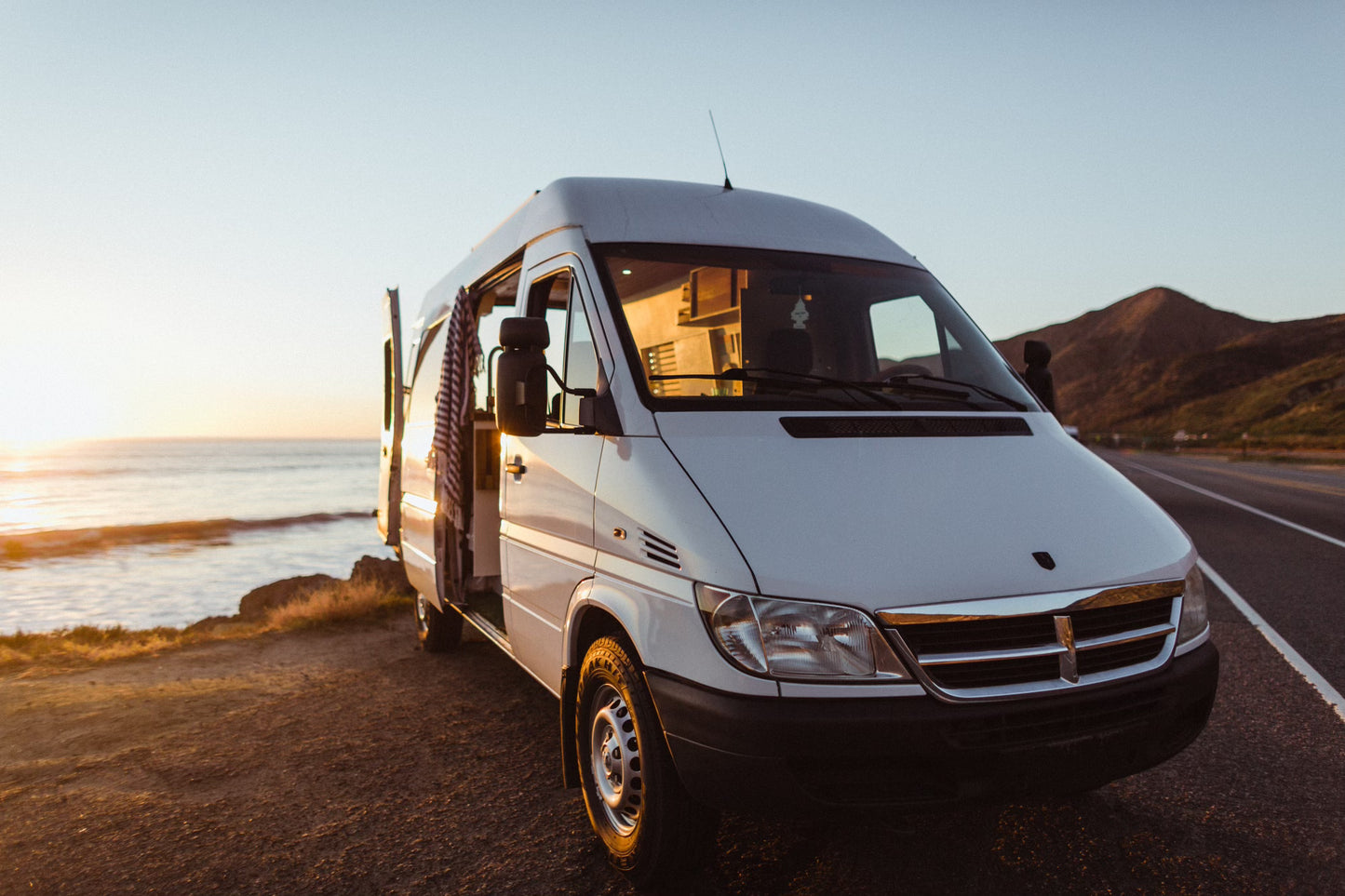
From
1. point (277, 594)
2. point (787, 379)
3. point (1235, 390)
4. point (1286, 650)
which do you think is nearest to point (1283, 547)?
point (1286, 650)

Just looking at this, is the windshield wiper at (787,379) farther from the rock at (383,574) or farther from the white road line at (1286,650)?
the rock at (383,574)

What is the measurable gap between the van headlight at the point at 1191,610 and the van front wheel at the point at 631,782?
165 centimetres

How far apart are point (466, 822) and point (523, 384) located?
1.74 metres

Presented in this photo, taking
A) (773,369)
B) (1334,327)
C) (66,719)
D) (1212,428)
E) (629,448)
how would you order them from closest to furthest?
1. (629,448)
2. (773,369)
3. (66,719)
4. (1212,428)
5. (1334,327)

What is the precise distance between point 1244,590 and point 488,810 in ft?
23.0

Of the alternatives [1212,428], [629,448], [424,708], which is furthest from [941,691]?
[1212,428]

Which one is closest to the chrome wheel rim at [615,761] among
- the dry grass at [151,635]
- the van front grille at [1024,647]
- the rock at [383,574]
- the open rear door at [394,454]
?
the van front grille at [1024,647]

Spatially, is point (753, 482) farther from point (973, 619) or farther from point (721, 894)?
point (721, 894)

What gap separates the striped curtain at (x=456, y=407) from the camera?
5305mm

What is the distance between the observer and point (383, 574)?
35.7ft

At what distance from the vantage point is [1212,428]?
337 feet

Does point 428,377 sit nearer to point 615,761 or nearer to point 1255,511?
point 615,761

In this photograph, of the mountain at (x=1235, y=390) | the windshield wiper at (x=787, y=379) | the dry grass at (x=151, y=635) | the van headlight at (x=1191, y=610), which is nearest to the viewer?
the van headlight at (x=1191, y=610)

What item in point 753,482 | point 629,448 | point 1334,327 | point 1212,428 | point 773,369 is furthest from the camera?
point 1334,327
